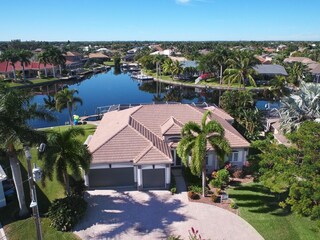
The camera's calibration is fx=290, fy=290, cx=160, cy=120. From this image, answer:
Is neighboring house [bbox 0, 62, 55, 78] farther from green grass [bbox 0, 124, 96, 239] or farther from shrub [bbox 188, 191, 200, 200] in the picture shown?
shrub [bbox 188, 191, 200, 200]

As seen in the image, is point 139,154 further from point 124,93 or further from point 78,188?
point 124,93

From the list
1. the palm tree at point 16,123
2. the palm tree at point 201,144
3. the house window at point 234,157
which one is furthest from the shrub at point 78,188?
the house window at point 234,157

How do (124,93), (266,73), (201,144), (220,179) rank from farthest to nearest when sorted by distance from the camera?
(266,73), (124,93), (220,179), (201,144)

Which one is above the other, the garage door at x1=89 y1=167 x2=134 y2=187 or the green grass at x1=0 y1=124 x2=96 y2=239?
the garage door at x1=89 y1=167 x2=134 y2=187

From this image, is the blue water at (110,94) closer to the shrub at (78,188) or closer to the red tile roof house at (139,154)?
the red tile roof house at (139,154)

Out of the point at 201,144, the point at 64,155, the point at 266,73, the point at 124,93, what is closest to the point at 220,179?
the point at 201,144

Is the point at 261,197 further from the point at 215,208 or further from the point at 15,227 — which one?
the point at 15,227

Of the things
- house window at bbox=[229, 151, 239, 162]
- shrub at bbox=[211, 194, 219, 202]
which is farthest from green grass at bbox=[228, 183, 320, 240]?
house window at bbox=[229, 151, 239, 162]
